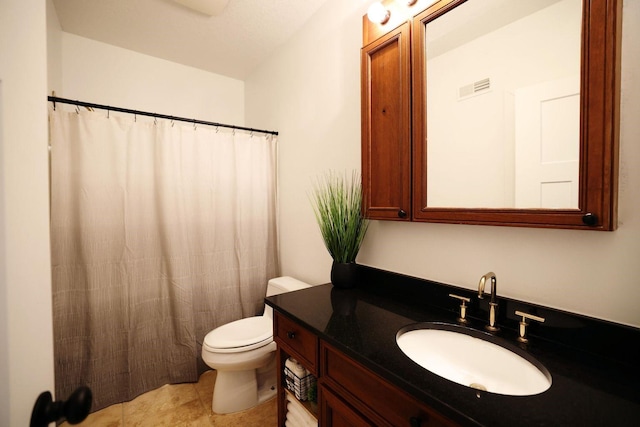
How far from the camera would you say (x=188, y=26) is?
194 cm

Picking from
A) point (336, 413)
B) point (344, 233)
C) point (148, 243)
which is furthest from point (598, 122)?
point (148, 243)

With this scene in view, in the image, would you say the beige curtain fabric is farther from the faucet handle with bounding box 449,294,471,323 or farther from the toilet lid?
the faucet handle with bounding box 449,294,471,323

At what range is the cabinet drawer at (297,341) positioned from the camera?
1.02 metres

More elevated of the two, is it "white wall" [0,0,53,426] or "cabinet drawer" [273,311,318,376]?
"white wall" [0,0,53,426]

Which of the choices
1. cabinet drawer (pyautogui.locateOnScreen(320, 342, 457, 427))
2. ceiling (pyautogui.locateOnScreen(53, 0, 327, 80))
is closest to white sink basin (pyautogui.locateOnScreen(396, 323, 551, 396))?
cabinet drawer (pyautogui.locateOnScreen(320, 342, 457, 427))

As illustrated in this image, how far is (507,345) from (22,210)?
126cm

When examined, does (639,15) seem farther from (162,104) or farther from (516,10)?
(162,104)

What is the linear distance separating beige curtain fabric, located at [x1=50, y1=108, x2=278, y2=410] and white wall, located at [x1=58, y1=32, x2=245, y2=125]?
27.5 inches

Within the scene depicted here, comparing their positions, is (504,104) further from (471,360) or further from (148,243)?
(148,243)

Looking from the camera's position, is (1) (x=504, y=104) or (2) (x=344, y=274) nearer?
(1) (x=504, y=104)

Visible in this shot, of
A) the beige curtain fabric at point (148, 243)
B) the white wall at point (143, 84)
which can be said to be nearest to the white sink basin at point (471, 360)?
the beige curtain fabric at point (148, 243)

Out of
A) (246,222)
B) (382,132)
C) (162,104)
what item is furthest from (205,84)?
(382,132)

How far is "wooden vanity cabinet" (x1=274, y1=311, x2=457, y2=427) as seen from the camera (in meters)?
0.70

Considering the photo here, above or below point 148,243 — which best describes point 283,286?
below
